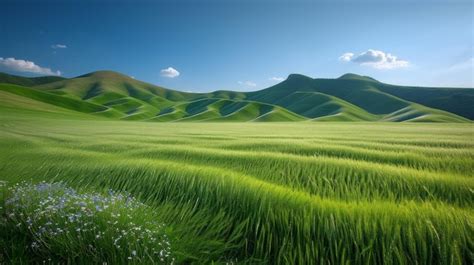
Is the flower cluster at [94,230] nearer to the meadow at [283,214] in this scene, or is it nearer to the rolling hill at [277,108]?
the meadow at [283,214]

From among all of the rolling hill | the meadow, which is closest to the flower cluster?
the meadow

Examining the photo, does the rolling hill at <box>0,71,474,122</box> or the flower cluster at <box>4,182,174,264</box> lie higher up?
the rolling hill at <box>0,71,474,122</box>

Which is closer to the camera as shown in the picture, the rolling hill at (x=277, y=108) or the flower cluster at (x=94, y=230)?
the flower cluster at (x=94, y=230)

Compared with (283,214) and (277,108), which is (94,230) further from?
(277,108)

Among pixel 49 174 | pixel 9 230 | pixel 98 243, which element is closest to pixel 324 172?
pixel 98 243

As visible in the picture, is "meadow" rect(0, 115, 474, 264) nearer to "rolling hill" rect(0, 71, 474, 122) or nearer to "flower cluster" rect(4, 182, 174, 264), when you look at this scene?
"flower cluster" rect(4, 182, 174, 264)

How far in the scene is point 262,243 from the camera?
2.38 meters

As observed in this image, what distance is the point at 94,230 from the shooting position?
92.7 inches

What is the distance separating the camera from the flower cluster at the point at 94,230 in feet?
7.00

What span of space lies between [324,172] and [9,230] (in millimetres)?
4425

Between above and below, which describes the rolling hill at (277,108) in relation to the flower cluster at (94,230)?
above

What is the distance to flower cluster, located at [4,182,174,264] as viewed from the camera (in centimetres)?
213

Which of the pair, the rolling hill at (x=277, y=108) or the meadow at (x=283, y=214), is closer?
the meadow at (x=283, y=214)

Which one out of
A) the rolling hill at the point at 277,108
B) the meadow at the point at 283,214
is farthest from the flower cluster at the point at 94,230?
the rolling hill at the point at 277,108
